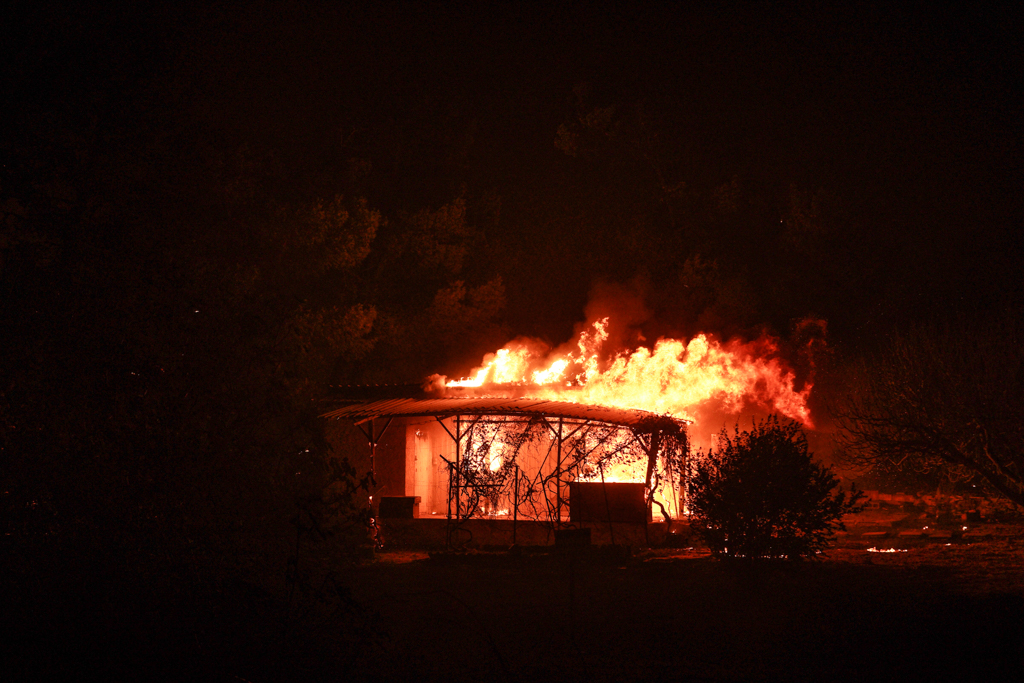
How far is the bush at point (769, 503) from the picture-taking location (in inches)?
381

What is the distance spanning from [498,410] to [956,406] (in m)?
9.30

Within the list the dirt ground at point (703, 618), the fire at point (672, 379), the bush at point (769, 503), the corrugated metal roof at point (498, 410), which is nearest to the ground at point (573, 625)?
the dirt ground at point (703, 618)

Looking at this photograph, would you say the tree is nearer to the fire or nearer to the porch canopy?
the porch canopy

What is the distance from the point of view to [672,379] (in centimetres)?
2395

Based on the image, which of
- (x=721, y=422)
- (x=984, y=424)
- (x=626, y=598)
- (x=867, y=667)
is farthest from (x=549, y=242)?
(x=867, y=667)

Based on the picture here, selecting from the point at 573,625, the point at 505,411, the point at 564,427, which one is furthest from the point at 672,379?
the point at 573,625

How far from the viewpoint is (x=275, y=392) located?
6.28m

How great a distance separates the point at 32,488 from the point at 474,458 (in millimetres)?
12722

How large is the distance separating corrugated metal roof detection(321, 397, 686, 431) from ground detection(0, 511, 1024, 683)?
421 centimetres

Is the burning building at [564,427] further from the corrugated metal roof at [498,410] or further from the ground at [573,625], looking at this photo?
the ground at [573,625]

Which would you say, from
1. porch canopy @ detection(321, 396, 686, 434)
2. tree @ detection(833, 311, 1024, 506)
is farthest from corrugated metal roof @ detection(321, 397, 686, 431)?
tree @ detection(833, 311, 1024, 506)

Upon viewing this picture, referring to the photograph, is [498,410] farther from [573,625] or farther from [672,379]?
[573,625]

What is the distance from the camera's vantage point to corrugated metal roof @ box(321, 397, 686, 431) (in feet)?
57.6

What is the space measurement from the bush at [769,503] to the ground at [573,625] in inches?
12.9
